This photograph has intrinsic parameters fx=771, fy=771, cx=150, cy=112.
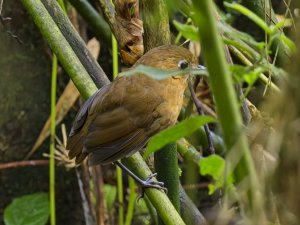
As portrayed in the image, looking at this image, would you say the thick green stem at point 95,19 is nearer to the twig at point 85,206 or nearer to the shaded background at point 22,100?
the shaded background at point 22,100

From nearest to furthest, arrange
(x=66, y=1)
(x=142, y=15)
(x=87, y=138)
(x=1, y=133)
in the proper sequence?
(x=142, y=15) → (x=87, y=138) → (x=66, y=1) → (x=1, y=133)

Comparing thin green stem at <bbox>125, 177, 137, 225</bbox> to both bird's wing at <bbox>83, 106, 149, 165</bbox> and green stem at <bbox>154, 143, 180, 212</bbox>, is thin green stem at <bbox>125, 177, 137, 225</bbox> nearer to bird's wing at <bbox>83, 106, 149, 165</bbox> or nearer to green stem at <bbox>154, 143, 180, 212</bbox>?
bird's wing at <bbox>83, 106, 149, 165</bbox>

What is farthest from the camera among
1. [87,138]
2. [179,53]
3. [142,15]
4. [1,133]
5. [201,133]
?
[1,133]

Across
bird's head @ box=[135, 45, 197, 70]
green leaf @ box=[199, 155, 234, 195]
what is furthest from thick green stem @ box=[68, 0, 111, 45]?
green leaf @ box=[199, 155, 234, 195]

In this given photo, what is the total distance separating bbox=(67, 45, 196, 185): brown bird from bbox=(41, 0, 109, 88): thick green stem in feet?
0.36

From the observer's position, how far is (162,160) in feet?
7.29

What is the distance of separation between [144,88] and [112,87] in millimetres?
137

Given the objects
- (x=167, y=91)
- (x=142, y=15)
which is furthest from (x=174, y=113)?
(x=142, y=15)

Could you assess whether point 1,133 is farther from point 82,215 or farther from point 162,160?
point 162,160

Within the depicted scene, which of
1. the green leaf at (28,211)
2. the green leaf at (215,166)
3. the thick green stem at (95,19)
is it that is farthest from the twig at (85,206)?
the green leaf at (215,166)

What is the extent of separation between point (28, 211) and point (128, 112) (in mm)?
1096

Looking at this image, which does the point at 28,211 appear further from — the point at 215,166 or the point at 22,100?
the point at 215,166

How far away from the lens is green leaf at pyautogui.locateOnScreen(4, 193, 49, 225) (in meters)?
3.45

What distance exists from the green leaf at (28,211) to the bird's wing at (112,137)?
1.02 m
